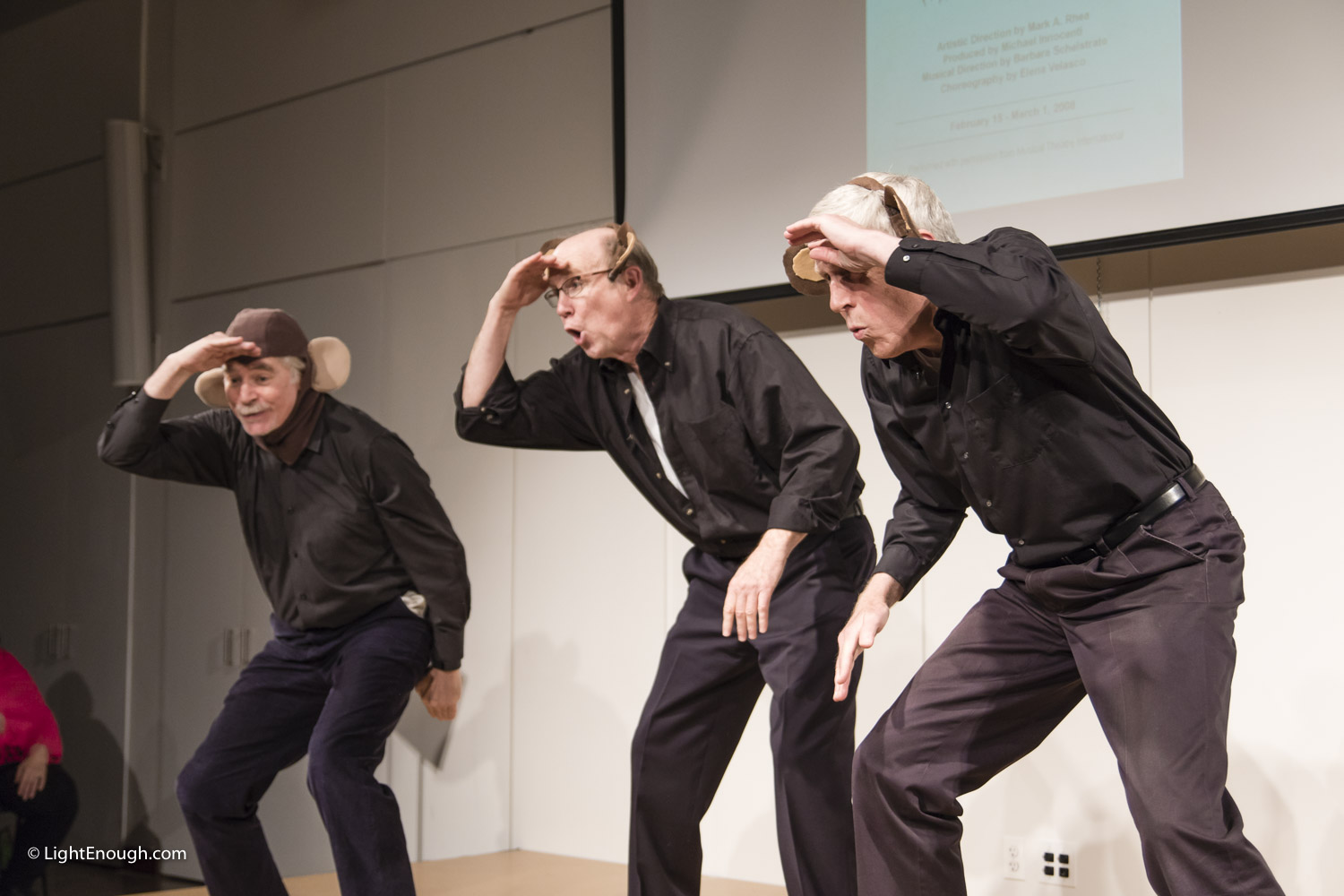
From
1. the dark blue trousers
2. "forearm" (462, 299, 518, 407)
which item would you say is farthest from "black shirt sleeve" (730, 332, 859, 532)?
the dark blue trousers

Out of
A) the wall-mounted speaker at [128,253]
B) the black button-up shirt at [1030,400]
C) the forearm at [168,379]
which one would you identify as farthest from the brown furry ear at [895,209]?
the wall-mounted speaker at [128,253]

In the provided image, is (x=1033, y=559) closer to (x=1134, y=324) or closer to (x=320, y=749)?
(x=1134, y=324)

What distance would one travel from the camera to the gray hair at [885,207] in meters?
2.06

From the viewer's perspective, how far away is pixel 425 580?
3162 millimetres

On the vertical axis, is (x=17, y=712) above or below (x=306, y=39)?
below

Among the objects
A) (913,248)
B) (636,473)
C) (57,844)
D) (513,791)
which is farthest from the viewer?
(57,844)

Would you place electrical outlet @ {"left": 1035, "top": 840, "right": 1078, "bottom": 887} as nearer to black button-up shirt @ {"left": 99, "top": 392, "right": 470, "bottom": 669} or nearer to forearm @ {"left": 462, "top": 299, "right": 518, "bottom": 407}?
black button-up shirt @ {"left": 99, "top": 392, "right": 470, "bottom": 669}

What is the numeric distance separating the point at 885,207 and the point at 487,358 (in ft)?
3.66

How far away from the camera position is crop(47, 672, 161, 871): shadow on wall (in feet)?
17.5

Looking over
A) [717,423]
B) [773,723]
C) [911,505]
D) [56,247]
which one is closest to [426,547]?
[717,423]

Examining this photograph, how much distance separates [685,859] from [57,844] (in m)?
3.56

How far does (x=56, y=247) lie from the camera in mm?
5547

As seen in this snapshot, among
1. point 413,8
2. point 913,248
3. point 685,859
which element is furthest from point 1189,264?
point 413,8

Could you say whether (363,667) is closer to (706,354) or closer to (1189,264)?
(706,354)
